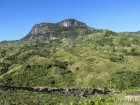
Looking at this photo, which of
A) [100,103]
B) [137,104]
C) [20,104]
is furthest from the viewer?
[20,104]

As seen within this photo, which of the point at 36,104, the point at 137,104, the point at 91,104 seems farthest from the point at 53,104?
the point at 137,104

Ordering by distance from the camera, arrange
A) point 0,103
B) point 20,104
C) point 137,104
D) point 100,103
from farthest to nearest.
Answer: point 20,104, point 0,103, point 100,103, point 137,104

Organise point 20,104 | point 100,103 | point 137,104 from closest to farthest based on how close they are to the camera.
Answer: point 137,104
point 100,103
point 20,104

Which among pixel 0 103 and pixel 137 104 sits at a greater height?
pixel 137 104

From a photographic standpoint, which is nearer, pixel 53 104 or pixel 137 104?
pixel 137 104

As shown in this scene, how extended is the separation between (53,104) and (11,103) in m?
24.5

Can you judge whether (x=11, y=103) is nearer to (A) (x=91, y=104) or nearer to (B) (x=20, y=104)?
(B) (x=20, y=104)

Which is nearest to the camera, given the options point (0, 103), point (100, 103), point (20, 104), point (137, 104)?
point (137, 104)

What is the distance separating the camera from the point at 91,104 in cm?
12625

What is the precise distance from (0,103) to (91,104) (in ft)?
181

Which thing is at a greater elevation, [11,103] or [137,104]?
[137,104]

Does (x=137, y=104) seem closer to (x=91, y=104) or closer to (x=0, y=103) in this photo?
(x=91, y=104)

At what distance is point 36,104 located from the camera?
182 metres

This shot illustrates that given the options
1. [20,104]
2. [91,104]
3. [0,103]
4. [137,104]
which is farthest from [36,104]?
[137,104]
